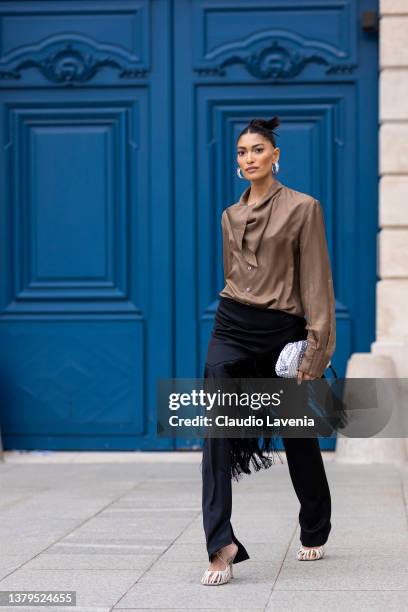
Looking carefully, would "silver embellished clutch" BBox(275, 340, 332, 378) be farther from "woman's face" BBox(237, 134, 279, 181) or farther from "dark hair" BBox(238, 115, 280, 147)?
"dark hair" BBox(238, 115, 280, 147)

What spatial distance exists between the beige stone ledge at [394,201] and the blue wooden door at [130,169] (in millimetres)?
469

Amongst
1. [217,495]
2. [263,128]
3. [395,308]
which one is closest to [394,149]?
[395,308]

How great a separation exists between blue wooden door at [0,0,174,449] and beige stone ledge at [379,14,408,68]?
1612 mm

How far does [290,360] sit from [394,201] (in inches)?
166

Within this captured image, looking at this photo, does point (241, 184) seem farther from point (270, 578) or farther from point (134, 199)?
point (270, 578)

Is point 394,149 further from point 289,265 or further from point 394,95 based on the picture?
point 289,265

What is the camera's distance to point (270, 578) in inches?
207

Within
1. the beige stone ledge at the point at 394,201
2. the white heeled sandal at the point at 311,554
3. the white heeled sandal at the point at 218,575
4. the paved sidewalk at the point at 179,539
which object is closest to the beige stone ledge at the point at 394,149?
the beige stone ledge at the point at 394,201

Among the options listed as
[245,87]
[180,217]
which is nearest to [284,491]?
[180,217]

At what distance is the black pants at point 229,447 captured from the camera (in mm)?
5180

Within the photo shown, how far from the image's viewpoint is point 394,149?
9281 mm

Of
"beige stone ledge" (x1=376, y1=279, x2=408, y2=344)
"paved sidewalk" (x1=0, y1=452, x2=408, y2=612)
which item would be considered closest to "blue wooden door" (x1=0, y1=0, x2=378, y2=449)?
"beige stone ledge" (x1=376, y1=279, x2=408, y2=344)

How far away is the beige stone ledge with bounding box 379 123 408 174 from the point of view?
9.27 meters

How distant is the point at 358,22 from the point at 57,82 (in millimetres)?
2279
